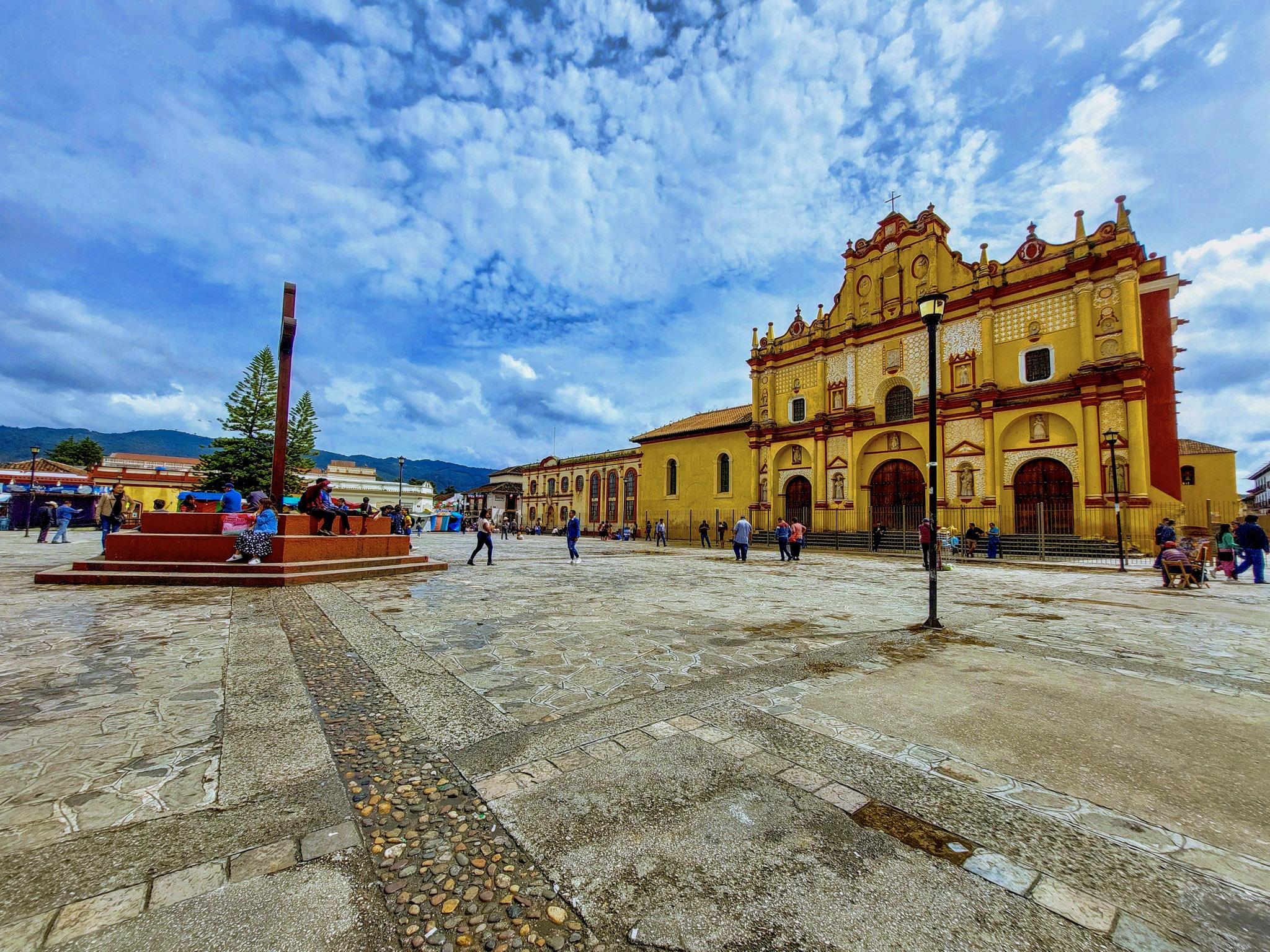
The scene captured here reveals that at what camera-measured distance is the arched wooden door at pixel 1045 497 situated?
67.6 feet

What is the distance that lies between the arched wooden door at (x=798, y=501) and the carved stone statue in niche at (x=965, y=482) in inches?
279

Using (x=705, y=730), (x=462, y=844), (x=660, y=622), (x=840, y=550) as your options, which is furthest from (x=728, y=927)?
(x=840, y=550)

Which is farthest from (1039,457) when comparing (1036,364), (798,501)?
(798,501)

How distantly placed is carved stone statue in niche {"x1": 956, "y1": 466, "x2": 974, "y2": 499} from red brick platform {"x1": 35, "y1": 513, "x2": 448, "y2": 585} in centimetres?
2310

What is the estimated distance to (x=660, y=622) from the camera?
630 cm

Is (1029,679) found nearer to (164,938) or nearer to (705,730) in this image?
(705,730)

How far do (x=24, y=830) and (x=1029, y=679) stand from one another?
19.4 feet

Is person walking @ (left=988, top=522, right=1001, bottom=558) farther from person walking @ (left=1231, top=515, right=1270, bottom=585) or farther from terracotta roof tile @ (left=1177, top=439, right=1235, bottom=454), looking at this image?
terracotta roof tile @ (left=1177, top=439, right=1235, bottom=454)

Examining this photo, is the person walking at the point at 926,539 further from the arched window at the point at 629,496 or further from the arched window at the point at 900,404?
the arched window at the point at 629,496

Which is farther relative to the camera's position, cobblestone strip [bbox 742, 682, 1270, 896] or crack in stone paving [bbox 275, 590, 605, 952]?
cobblestone strip [bbox 742, 682, 1270, 896]

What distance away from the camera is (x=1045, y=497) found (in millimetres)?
21266

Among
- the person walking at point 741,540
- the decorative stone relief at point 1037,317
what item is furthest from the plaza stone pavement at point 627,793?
the decorative stone relief at point 1037,317

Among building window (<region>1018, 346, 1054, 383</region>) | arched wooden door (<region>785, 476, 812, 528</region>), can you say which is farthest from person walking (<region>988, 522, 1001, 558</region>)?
arched wooden door (<region>785, 476, 812, 528</region>)

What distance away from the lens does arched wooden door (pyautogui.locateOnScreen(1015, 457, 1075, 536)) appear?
2061cm
